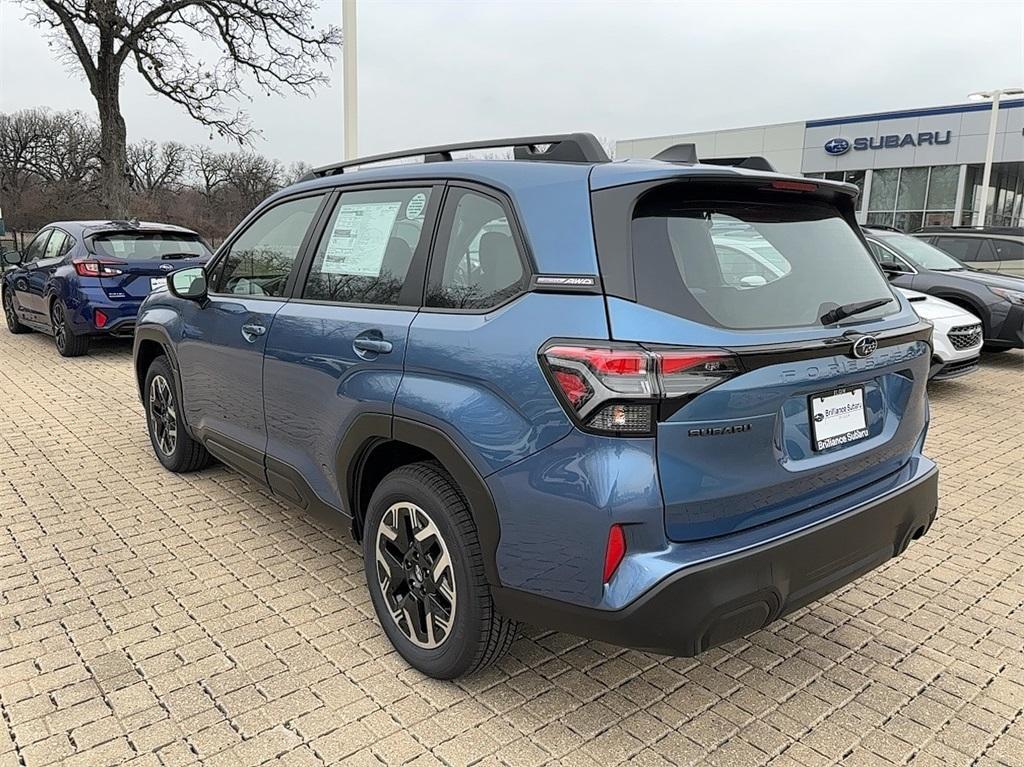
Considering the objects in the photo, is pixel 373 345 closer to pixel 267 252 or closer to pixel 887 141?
pixel 267 252

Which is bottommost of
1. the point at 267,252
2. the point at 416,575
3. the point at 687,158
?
the point at 416,575

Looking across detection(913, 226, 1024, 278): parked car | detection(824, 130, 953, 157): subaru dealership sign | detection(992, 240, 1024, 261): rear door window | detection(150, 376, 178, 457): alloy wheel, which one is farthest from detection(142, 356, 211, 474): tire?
detection(824, 130, 953, 157): subaru dealership sign

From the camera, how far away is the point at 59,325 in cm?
921

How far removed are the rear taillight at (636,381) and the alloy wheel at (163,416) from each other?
346cm

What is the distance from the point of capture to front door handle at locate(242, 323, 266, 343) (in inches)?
138

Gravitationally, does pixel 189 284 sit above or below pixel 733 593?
above

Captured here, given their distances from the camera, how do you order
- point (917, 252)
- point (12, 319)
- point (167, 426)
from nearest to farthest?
point (167, 426)
point (917, 252)
point (12, 319)

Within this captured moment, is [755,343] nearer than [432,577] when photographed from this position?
Yes

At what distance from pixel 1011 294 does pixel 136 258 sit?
33.9ft

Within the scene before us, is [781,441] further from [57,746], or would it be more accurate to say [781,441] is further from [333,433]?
[57,746]

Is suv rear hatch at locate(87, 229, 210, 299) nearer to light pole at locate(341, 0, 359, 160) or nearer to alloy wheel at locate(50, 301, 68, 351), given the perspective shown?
alloy wheel at locate(50, 301, 68, 351)

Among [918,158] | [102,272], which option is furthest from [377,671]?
[918,158]

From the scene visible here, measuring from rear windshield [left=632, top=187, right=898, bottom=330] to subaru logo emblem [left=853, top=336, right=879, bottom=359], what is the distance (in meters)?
0.11

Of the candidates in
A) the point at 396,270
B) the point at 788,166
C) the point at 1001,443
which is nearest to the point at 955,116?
the point at 788,166
